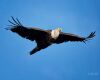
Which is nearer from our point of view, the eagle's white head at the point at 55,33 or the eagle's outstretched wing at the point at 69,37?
the eagle's white head at the point at 55,33

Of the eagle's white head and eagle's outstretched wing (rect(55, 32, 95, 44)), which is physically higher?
eagle's outstretched wing (rect(55, 32, 95, 44))

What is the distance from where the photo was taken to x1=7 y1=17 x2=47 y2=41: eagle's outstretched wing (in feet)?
117

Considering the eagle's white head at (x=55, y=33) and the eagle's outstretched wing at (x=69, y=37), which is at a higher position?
the eagle's outstretched wing at (x=69, y=37)

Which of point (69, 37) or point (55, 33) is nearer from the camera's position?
point (55, 33)

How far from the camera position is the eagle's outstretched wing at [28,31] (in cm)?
3578

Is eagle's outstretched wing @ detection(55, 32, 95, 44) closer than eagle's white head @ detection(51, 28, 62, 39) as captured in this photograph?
No

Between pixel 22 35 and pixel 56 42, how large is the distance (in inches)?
103

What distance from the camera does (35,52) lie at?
36781 millimetres

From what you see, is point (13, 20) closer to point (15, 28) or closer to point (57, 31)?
point (15, 28)

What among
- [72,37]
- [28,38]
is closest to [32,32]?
[28,38]

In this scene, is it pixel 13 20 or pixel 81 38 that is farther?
pixel 81 38

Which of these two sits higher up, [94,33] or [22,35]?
[94,33]

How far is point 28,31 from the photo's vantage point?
3644 centimetres

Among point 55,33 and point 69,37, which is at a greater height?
point 69,37
